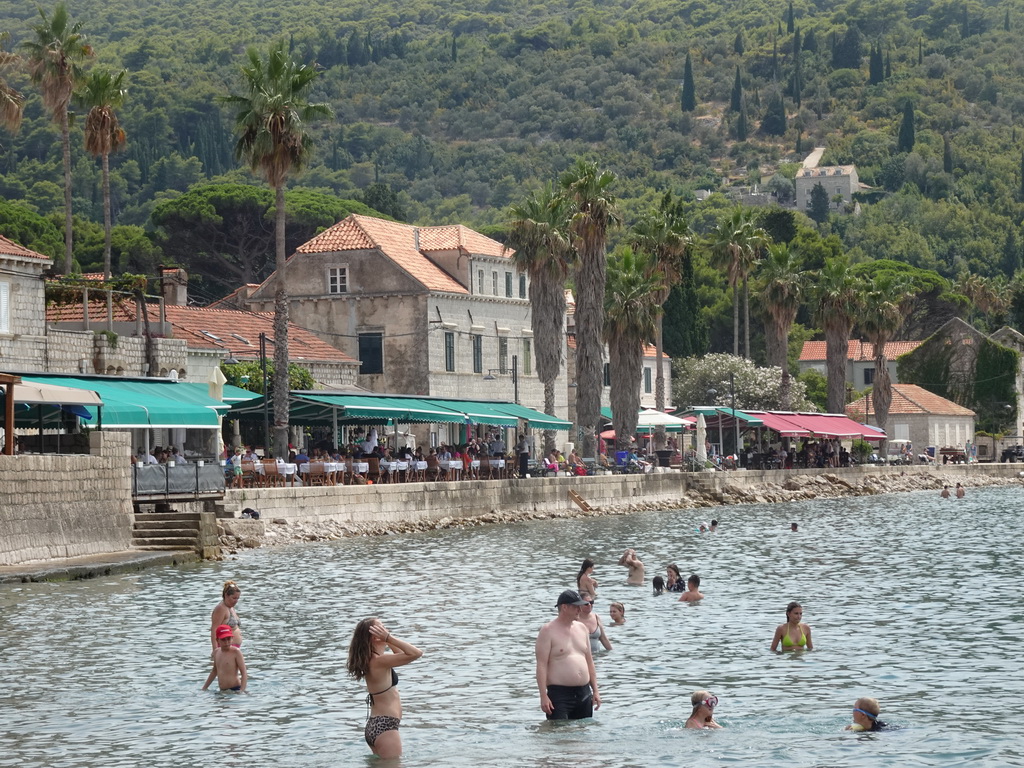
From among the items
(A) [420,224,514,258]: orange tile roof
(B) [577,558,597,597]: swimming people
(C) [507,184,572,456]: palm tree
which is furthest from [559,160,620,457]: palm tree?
(B) [577,558,597,597]: swimming people

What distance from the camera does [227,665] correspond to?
60.8 feet

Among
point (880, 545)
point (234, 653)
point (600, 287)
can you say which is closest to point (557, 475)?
point (600, 287)

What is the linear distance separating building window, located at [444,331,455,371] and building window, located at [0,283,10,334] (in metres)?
26.8

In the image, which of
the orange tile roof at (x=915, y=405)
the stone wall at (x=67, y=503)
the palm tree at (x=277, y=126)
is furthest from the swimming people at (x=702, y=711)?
the orange tile roof at (x=915, y=405)

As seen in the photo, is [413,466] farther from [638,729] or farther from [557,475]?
[638,729]

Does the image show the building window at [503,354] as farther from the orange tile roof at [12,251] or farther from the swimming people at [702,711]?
the swimming people at [702,711]

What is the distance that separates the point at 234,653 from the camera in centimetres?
1850

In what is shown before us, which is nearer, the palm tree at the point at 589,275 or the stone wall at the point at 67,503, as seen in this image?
the stone wall at the point at 67,503

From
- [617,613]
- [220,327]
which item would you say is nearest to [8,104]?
[220,327]

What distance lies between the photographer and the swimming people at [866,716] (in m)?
16.2

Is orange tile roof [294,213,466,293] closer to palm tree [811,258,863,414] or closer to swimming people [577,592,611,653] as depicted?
palm tree [811,258,863,414]

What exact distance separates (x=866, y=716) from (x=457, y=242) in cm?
5408

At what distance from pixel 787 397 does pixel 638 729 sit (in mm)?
65240

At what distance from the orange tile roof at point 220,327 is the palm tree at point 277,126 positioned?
6970 mm
